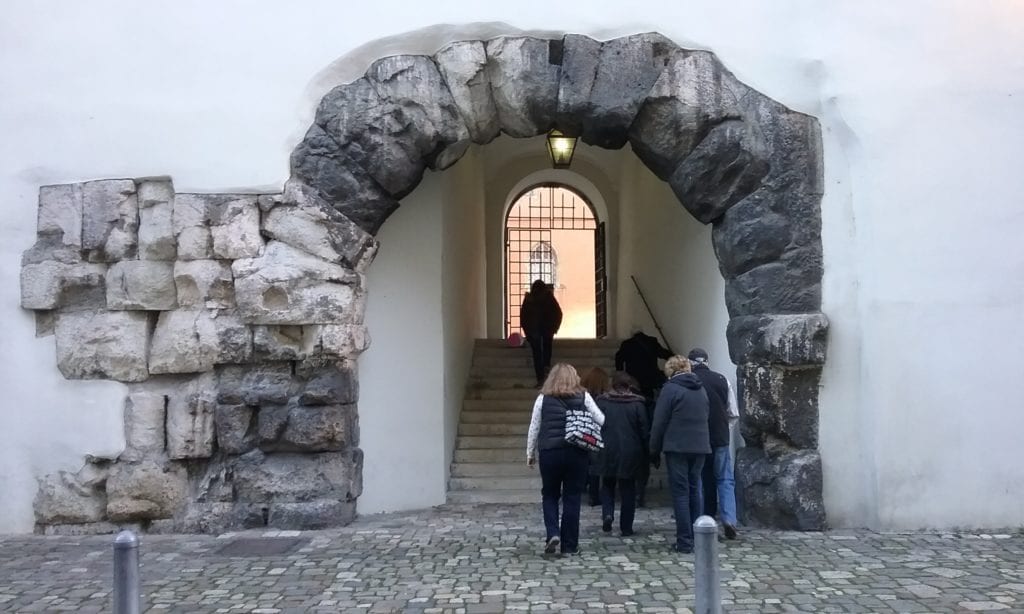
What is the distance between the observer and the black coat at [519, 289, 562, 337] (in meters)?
10.3

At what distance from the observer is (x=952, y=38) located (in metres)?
6.72

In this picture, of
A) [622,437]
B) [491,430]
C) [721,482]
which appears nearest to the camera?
[721,482]

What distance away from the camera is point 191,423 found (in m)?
6.70

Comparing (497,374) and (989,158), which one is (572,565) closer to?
(989,158)

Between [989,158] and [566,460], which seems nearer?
[566,460]

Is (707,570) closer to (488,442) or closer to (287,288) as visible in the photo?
(287,288)

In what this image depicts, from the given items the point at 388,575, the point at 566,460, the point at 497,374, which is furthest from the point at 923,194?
the point at 497,374

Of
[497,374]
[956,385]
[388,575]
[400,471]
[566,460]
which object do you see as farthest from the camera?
[497,374]

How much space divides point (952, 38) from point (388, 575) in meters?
5.39

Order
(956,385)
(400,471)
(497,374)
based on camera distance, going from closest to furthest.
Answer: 1. (956,385)
2. (400,471)
3. (497,374)

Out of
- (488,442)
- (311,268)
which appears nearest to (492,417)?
(488,442)

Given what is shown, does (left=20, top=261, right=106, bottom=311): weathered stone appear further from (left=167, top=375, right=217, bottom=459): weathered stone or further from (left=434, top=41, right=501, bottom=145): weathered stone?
(left=434, top=41, right=501, bottom=145): weathered stone

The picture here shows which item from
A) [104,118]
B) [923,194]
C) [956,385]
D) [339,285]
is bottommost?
[956,385]

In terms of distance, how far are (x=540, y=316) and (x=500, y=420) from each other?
54.5 inches
